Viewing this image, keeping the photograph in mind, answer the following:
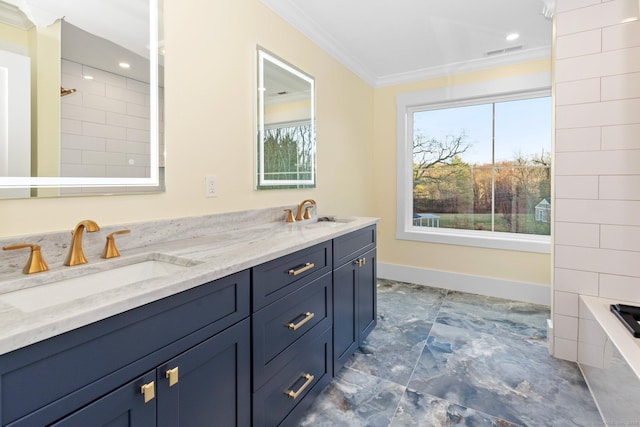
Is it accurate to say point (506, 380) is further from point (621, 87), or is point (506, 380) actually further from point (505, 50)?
point (505, 50)

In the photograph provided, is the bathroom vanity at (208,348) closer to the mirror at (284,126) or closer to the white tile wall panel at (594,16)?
the mirror at (284,126)

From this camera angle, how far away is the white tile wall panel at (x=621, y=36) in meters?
1.83

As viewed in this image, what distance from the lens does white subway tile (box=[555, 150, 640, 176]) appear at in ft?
6.08

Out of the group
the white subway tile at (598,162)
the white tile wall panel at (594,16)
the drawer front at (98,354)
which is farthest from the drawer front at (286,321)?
the white tile wall panel at (594,16)

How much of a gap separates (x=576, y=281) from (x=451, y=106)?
2.25m

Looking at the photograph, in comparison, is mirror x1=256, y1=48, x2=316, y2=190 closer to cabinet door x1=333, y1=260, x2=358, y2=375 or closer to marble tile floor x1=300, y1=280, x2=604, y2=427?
cabinet door x1=333, y1=260, x2=358, y2=375

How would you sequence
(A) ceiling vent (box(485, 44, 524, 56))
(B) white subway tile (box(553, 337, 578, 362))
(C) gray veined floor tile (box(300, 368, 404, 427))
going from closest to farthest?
(C) gray veined floor tile (box(300, 368, 404, 427))
(B) white subway tile (box(553, 337, 578, 362))
(A) ceiling vent (box(485, 44, 524, 56))

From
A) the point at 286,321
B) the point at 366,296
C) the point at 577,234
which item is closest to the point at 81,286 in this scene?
the point at 286,321

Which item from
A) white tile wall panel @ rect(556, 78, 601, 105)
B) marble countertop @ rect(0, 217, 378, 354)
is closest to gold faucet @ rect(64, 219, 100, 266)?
marble countertop @ rect(0, 217, 378, 354)

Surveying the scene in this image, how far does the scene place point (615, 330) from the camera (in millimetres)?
1592

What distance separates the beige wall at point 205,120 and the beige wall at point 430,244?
146cm

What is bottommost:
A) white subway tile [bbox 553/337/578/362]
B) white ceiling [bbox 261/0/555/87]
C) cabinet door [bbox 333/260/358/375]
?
white subway tile [bbox 553/337/578/362]

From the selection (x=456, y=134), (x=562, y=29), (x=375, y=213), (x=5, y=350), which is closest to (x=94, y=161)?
(x=5, y=350)

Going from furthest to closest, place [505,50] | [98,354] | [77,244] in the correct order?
[505,50]
[77,244]
[98,354]
